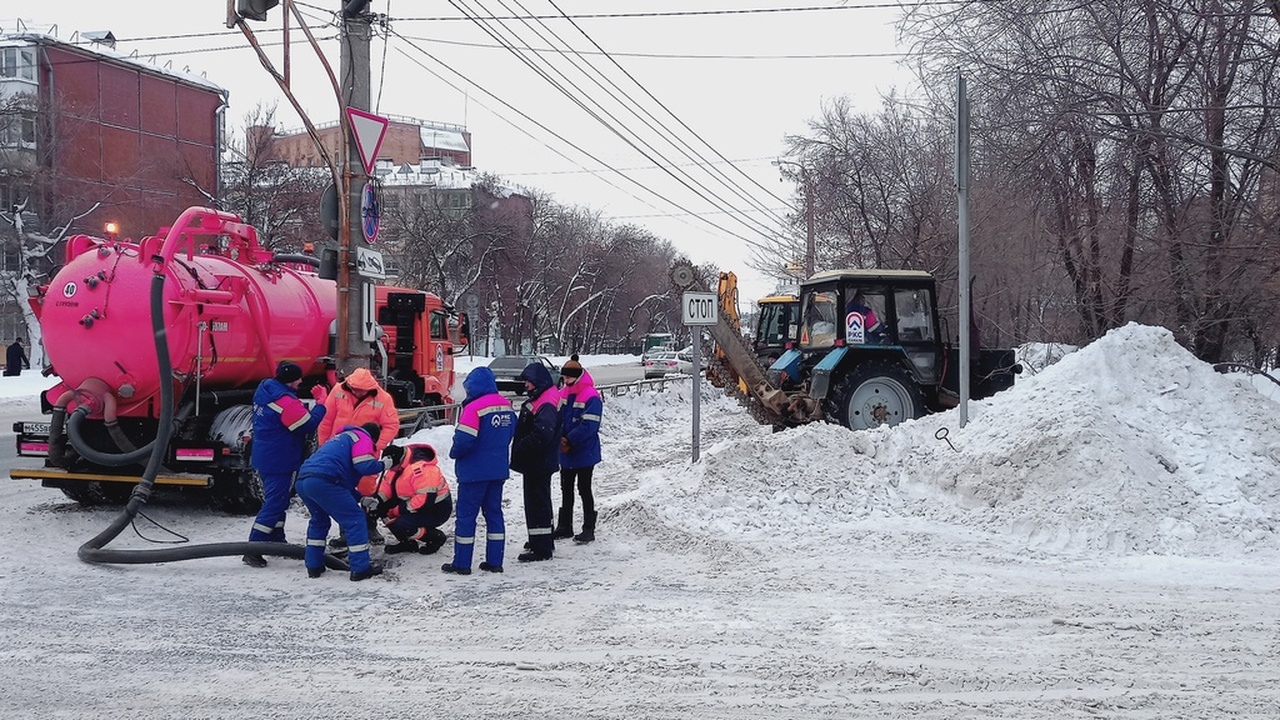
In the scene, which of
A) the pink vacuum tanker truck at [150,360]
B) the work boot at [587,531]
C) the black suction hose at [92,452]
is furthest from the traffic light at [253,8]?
the work boot at [587,531]

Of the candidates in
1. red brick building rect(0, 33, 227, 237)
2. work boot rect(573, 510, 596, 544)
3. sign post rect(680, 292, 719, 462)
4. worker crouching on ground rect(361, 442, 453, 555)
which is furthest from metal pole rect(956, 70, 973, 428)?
red brick building rect(0, 33, 227, 237)

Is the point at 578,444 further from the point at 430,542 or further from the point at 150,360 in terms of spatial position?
the point at 150,360

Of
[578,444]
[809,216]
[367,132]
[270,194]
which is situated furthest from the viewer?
[270,194]

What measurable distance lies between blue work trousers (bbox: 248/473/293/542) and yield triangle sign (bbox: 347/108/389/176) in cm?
321

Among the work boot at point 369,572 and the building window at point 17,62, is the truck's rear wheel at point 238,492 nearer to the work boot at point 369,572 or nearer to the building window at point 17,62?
the work boot at point 369,572

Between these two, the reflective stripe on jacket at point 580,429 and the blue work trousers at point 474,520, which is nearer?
the blue work trousers at point 474,520

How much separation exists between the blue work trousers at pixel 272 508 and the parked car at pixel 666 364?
108 ft

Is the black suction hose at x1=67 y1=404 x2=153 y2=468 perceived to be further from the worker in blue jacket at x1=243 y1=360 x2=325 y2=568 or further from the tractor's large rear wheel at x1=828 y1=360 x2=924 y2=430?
the tractor's large rear wheel at x1=828 y1=360 x2=924 y2=430

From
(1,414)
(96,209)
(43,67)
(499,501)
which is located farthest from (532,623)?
(43,67)

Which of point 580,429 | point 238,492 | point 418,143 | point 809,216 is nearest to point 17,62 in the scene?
point 809,216

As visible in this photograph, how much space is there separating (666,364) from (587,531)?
35909 mm

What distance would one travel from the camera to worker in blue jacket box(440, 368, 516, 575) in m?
7.91

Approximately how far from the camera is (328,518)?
7.88m

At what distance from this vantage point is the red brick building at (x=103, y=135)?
4081cm
